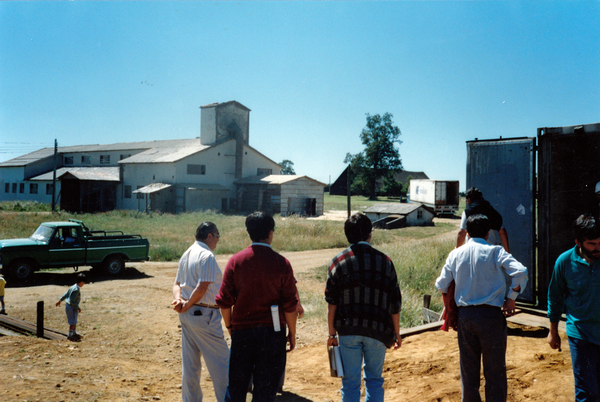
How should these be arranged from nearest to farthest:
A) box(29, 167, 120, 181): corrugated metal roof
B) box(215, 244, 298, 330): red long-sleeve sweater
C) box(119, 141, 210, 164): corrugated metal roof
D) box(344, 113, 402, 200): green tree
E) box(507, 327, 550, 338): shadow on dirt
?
1. box(215, 244, 298, 330): red long-sleeve sweater
2. box(507, 327, 550, 338): shadow on dirt
3. box(119, 141, 210, 164): corrugated metal roof
4. box(29, 167, 120, 181): corrugated metal roof
5. box(344, 113, 402, 200): green tree

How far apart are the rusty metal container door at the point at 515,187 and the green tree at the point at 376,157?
63866 mm

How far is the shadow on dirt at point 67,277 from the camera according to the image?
40.7 feet

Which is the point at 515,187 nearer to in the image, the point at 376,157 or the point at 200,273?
the point at 200,273

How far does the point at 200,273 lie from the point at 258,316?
30.9 inches

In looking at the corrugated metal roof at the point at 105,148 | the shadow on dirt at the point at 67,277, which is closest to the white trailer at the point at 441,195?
the corrugated metal roof at the point at 105,148

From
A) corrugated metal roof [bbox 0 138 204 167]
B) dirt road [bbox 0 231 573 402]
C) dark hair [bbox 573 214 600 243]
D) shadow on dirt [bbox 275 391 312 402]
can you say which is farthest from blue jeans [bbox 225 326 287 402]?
corrugated metal roof [bbox 0 138 204 167]

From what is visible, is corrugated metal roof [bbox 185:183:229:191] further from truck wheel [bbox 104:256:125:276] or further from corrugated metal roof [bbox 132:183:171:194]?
truck wheel [bbox 104:256:125:276]

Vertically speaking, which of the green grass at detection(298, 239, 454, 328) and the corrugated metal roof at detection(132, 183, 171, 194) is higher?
the corrugated metal roof at detection(132, 183, 171, 194)

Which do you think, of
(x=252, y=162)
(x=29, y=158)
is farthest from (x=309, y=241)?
(x=29, y=158)

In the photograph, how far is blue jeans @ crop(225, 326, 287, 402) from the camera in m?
3.31

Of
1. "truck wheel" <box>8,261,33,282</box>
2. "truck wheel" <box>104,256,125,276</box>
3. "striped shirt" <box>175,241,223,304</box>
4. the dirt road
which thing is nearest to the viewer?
"striped shirt" <box>175,241,223,304</box>

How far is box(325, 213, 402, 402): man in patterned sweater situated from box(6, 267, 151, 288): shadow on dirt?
11.4 metres

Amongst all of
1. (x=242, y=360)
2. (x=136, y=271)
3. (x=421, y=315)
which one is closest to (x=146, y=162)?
(x=136, y=271)

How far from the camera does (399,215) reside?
3111 centimetres
